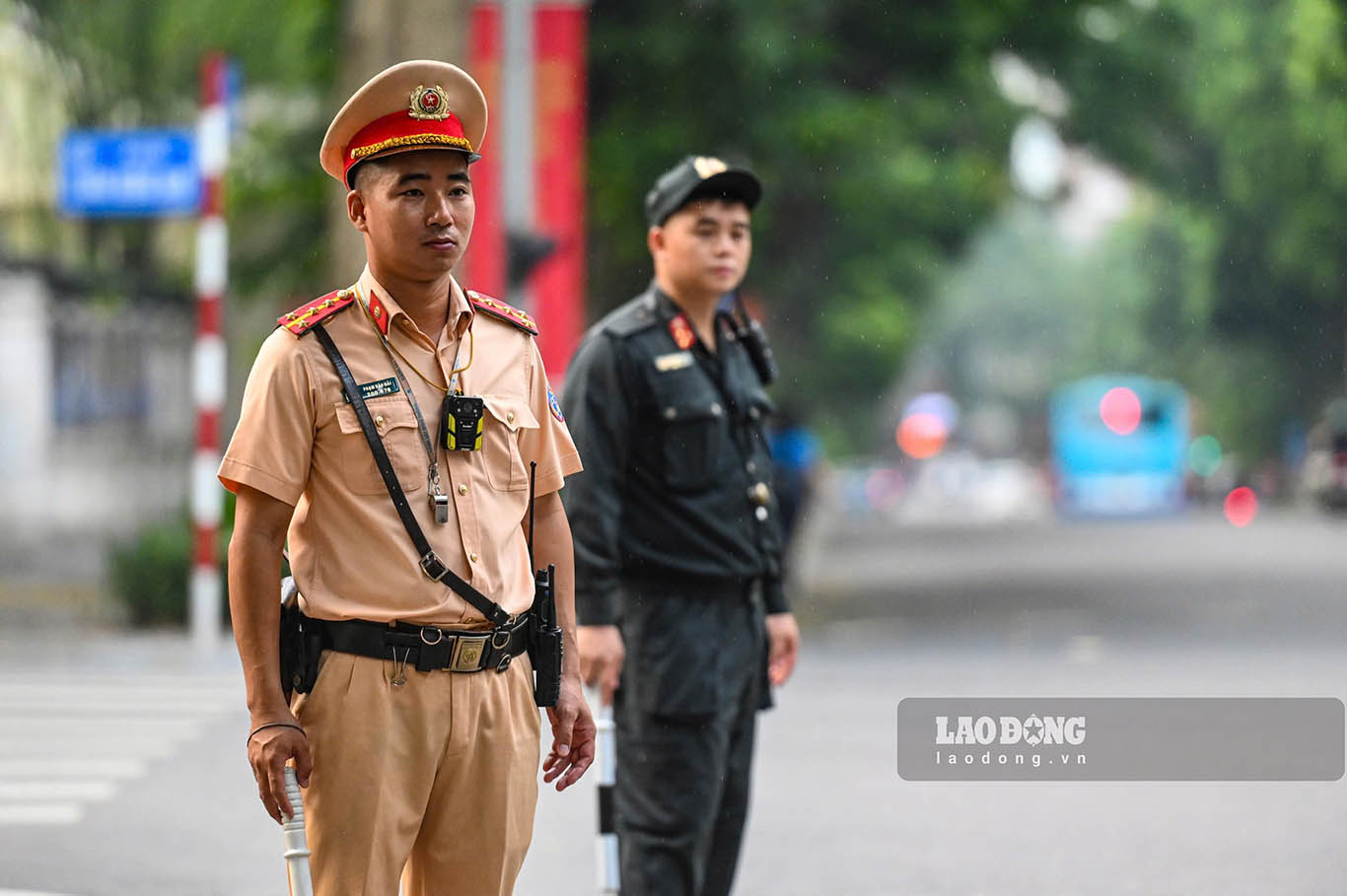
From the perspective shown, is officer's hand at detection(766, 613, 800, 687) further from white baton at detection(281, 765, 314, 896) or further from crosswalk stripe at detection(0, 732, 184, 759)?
crosswalk stripe at detection(0, 732, 184, 759)

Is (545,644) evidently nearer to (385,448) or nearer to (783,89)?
(385,448)

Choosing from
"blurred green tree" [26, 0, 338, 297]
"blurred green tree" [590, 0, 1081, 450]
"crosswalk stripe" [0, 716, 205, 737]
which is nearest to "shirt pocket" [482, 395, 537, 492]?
"crosswalk stripe" [0, 716, 205, 737]

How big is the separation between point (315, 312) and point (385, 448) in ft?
0.80

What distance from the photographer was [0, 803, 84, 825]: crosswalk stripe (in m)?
7.39

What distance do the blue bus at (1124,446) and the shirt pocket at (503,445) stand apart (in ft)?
172

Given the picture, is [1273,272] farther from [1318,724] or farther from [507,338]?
[507,338]

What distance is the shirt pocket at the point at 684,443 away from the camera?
4.64m

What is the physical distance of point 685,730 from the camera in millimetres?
4535

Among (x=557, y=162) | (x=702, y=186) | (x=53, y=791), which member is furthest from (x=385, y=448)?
(x=557, y=162)

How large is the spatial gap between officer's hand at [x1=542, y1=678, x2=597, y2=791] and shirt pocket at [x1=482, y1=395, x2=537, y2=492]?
1.16 feet

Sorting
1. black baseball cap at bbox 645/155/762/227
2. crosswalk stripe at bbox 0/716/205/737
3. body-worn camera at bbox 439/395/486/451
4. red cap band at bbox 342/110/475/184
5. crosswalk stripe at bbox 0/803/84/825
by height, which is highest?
black baseball cap at bbox 645/155/762/227

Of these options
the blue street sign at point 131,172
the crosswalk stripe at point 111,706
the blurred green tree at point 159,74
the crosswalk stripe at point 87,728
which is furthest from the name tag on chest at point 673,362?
the blurred green tree at point 159,74

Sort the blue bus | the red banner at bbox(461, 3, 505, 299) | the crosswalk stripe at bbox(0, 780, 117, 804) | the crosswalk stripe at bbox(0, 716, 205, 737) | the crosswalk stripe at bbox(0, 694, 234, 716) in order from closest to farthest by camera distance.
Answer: the crosswalk stripe at bbox(0, 780, 117, 804) < the crosswalk stripe at bbox(0, 716, 205, 737) < the crosswalk stripe at bbox(0, 694, 234, 716) < the red banner at bbox(461, 3, 505, 299) < the blue bus

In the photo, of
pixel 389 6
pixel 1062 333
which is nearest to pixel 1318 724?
pixel 389 6
